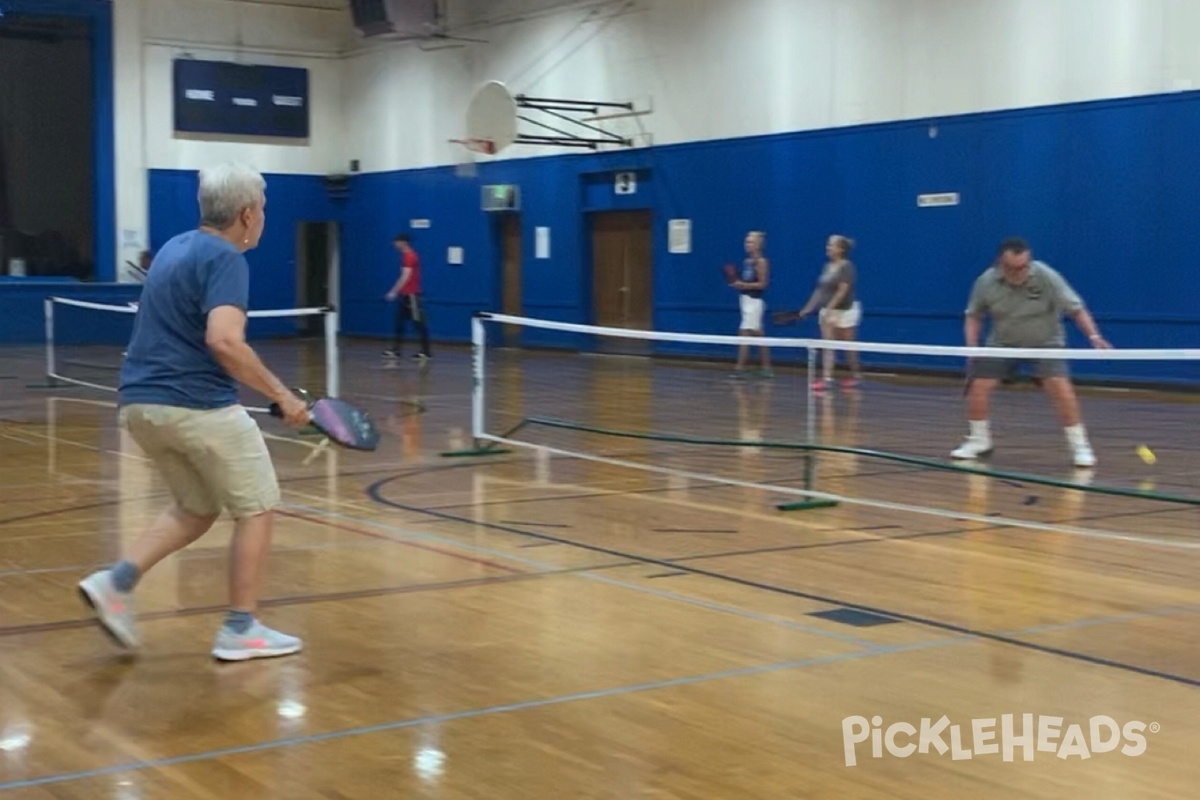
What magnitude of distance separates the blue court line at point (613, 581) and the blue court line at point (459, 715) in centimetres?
26

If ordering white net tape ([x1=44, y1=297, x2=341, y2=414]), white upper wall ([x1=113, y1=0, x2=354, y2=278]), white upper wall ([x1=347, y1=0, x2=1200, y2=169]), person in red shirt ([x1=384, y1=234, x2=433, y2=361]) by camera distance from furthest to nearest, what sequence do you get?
white upper wall ([x1=113, y1=0, x2=354, y2=278]) → person in red shirt ([x1=384, y1=234, x2=433, y2=361]) → white net tape ([x1=44, y1=297, x2=341, y2=414]) → white upper wall ([x1=347, y1=0, x2=1200, y2=169])

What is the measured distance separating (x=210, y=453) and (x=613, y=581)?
2236mm

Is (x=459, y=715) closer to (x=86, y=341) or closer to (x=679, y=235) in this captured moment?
(x=679, y=235)

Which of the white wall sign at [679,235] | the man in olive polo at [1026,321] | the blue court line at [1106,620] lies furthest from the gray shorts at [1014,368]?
the white wall sign at [679,235]

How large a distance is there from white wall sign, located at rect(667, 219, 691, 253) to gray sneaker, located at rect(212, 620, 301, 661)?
20.9 m

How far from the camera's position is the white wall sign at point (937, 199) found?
21.6m

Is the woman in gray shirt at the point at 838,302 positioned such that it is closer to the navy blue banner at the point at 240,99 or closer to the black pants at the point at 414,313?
the black pants at the point at 414,313

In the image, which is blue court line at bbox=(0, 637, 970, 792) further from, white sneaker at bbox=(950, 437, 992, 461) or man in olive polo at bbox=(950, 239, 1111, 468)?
white sneaker at bbox=(950, 437, 992, 461)

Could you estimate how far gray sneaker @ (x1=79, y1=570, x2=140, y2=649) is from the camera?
219 inches

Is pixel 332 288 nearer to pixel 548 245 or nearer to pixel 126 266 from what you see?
Result: pixel 126 266

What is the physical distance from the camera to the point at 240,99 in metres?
32.5

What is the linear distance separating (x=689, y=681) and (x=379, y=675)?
3.50ft

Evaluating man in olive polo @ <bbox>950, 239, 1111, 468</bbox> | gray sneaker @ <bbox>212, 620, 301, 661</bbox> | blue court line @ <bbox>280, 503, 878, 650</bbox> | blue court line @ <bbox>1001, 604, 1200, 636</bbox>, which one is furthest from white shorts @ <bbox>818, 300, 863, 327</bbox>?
gray sneaker @ <bbox>212, 620, 301, 661</bbox>

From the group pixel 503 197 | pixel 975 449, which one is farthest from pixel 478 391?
pixel 503 197
